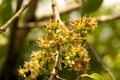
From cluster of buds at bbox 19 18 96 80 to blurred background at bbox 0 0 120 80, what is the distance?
60cm

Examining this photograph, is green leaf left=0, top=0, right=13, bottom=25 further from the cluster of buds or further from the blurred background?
the cluster of buds

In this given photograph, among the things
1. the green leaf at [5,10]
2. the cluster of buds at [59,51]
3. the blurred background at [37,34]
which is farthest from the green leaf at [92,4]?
the cluster of buds at [59,51]

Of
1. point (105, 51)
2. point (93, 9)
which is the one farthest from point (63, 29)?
point (105, 51)

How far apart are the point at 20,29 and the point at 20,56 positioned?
179 mm

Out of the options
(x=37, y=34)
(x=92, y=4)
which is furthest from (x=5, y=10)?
(x=37, y=34)

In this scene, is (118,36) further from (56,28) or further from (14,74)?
(56,28)

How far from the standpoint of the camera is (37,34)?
89.5 inches

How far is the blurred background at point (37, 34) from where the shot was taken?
5.98 ft

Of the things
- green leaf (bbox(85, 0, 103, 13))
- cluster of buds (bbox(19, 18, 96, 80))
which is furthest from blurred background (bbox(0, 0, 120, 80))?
cluster of buds (bbox(19, 18, 96, 80))

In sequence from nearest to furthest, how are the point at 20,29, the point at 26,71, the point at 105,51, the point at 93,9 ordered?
1. the point at 26,71
2. the point at 93,9
3. the point at 20,29
4. the point at 105,51

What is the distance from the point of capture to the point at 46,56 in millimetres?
936

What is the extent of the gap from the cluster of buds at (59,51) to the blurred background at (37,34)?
0.60 m

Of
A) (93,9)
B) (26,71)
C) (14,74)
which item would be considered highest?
(93,9)

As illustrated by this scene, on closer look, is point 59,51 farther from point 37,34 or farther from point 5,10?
point 37,34
